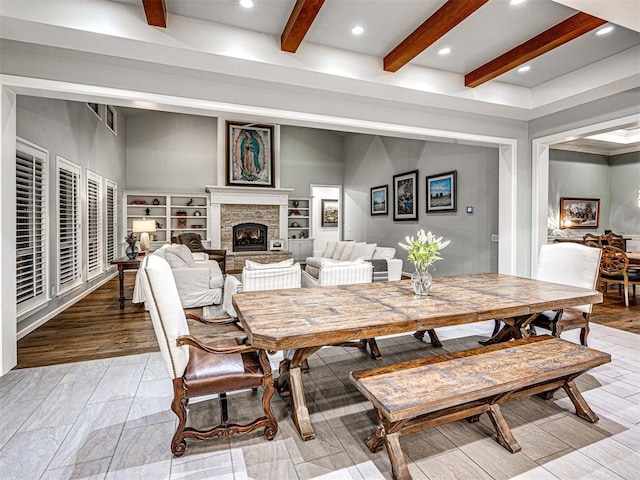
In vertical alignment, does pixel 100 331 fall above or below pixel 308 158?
below

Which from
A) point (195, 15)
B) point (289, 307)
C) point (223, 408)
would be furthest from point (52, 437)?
point (195, 15)

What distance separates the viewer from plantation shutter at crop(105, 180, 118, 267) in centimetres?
693

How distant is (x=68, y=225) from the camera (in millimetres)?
4797

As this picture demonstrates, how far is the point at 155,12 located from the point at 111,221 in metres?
6.01

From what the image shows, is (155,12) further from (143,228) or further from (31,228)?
(143,228)

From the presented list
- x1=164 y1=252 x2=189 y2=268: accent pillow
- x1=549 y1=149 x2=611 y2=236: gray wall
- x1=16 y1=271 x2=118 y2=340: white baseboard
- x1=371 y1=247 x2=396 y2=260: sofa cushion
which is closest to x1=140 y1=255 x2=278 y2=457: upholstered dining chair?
x1=16 y1=271 x2=118 y2=340: white baseboard

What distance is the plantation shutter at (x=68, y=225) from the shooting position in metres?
4.51


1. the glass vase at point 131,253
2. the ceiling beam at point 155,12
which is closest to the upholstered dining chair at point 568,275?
the ceiling beam at point 155,12

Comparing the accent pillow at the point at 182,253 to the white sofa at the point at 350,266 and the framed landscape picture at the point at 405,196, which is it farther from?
the framed landscape picture at the point at 405,196

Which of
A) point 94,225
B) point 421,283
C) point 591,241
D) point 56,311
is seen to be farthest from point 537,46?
point 94,225

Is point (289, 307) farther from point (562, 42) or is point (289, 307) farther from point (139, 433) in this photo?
point (562, 42)

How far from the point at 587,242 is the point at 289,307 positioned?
235 inches

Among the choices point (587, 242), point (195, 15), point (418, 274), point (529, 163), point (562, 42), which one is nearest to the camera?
point (418, 274)

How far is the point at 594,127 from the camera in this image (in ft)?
12.6
